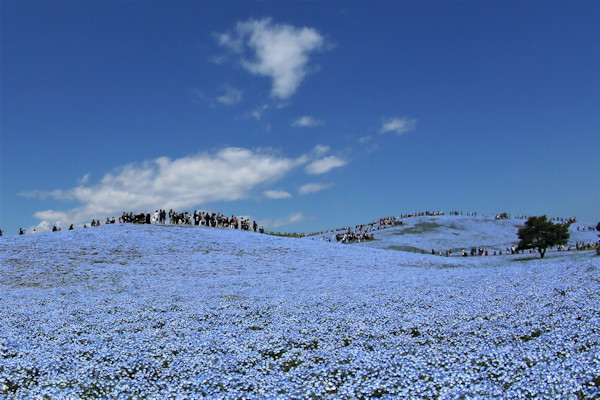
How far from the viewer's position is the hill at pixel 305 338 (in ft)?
25.5

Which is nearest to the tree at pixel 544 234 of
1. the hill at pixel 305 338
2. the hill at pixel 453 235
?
the hill at pixel 453 235

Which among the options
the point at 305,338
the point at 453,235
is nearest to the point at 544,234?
the point at 453,235

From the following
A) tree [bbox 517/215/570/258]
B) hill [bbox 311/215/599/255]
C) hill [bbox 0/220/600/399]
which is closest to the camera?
hill [bbox 0/220/600/399]

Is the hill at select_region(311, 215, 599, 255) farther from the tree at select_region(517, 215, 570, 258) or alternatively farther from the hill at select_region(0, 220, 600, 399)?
the hill at select_region(0, 220, 600, 399)

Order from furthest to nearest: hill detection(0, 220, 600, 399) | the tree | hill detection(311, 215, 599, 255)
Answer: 1. hill detection(311, 215, 599, 255)
2. the tree
3. hill detection(0, 220, 600, 399)

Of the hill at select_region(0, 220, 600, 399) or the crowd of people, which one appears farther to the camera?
the crowd of people

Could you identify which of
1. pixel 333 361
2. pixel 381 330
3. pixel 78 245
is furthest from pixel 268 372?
pixel 78 245

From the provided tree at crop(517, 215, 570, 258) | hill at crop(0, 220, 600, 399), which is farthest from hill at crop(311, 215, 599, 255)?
hill at crop(0, 220, 600, 399)

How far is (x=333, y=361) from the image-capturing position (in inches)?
353

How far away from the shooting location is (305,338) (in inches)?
430

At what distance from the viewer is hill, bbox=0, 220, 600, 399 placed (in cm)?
778

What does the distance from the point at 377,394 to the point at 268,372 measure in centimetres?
250

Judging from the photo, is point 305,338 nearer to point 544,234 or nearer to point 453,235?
point 544,234

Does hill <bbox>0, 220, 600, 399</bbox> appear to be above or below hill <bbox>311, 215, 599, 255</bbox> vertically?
below
